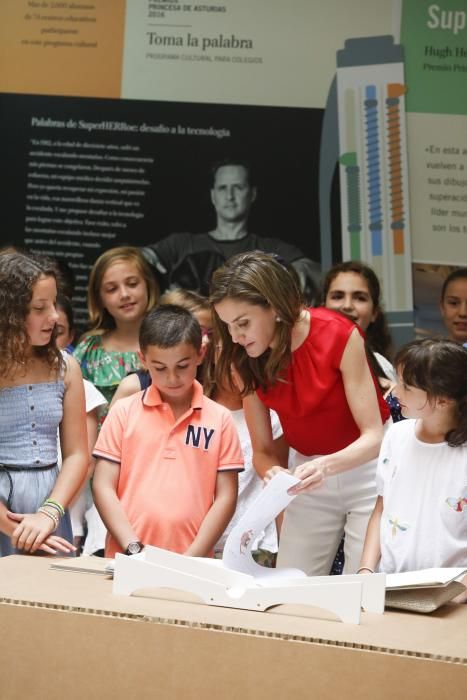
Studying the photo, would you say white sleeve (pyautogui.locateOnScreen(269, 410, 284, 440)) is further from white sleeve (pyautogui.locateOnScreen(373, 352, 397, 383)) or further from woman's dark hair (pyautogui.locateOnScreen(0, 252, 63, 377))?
woman's dark hair (pyautogui.locateOnScreen(0, 252, 63, 377))

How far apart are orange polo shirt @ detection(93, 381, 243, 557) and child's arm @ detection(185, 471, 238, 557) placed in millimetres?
25

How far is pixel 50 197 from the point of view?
14.5 feet

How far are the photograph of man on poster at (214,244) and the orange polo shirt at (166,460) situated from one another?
5.41 feet

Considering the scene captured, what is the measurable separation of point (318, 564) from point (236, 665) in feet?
3.94

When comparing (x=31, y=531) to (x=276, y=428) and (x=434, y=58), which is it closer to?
(x=276, y=428)

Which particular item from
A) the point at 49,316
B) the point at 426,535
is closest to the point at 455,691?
the point at 426,535

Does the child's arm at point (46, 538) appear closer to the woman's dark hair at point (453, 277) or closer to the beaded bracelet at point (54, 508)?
the beaded bracelet at point (54, 508)

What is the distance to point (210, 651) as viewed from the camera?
1492mm

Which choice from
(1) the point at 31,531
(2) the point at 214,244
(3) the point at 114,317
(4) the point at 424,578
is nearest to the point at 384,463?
(4) the point at 424,578

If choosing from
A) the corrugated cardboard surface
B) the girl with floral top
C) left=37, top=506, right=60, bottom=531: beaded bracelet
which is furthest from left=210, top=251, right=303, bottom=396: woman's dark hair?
the girl with floral top

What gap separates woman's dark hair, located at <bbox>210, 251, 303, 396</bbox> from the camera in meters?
2.40

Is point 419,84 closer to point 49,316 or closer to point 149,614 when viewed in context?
point 49,316

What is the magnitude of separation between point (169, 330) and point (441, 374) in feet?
2.77

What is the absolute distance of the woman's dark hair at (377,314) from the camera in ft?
12.1
